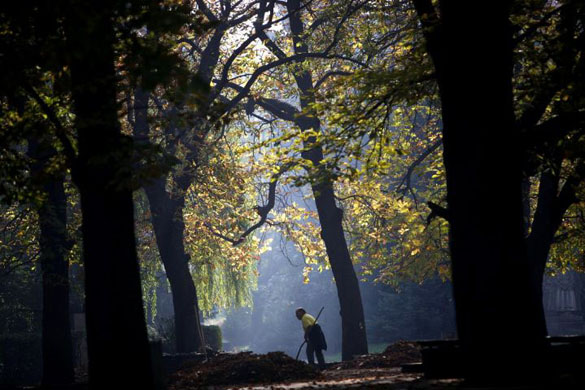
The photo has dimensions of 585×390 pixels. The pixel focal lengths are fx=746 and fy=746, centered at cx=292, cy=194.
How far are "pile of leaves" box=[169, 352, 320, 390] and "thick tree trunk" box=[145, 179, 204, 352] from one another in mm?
4828

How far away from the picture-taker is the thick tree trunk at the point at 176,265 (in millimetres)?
19719

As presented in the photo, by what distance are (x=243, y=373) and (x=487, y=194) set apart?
7578 millimetres

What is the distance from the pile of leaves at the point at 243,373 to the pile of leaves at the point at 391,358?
2117mm

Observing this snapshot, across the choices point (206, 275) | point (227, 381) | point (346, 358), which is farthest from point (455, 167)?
point (206, 275)

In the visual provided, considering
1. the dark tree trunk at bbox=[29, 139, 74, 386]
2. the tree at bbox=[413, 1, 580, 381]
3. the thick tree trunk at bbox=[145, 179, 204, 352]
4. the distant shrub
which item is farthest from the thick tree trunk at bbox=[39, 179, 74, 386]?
the distant shrub

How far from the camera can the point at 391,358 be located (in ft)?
53.9

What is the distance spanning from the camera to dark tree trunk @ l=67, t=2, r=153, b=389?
Result: 7488 mm

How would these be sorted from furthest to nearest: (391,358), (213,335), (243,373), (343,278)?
(213,335), (343,278), (391,358), (243,373)

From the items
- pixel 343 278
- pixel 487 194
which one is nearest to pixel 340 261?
pixel 343 278

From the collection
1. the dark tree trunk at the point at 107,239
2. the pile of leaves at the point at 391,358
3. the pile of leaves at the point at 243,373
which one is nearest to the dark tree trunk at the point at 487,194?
the dark tree trunk at the point at 107,239

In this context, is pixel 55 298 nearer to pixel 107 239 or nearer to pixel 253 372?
pixel 253 372

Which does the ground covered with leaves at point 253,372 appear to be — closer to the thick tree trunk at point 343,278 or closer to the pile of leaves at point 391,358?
the pile of leaves at point 391,358

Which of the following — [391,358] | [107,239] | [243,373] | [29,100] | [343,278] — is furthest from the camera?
[343,278]

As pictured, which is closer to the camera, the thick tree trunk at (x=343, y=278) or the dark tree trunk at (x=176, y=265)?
the dark tree trunk at (x=176, y=265)
